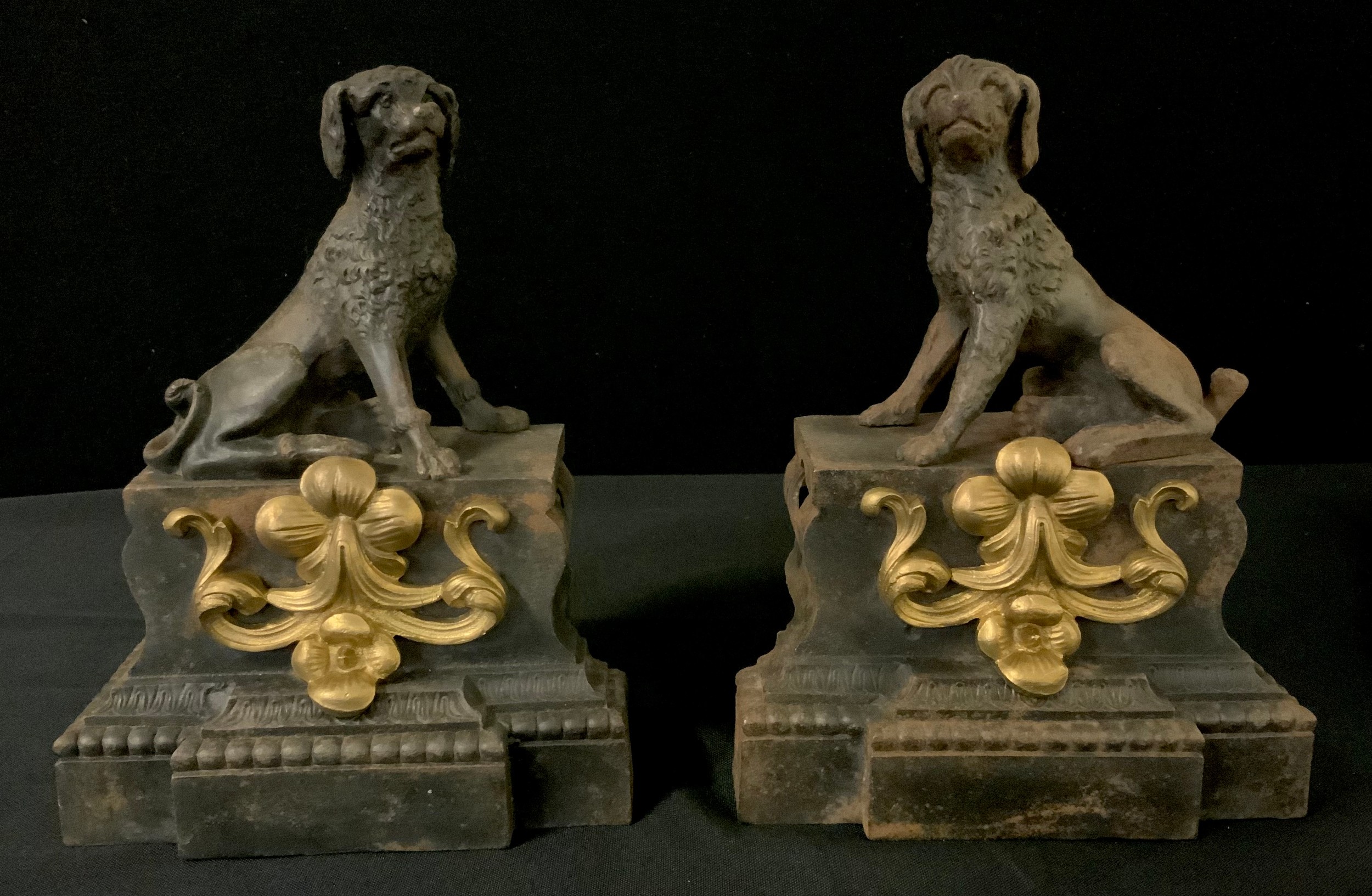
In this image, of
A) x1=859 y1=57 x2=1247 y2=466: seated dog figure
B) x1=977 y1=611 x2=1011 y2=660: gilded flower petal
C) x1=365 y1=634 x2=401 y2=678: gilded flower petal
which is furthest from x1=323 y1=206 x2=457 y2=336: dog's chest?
x1=977 y1=611 x2=1011 y2=660: gilded flower petal

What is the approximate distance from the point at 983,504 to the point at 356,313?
987 mm

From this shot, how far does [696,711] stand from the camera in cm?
220

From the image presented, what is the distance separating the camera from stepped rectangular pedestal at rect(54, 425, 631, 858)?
1748 mm

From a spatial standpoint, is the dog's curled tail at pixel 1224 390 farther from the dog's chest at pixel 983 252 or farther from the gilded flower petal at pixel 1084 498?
the dog's chest at pixel 983 252

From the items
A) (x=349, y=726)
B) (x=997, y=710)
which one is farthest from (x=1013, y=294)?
(x=349, y=726)

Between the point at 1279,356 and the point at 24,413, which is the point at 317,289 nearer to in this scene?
the point at 24,413

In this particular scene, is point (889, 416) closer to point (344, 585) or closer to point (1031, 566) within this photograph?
point (1031, 566)

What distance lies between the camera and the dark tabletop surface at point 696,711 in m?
1.72

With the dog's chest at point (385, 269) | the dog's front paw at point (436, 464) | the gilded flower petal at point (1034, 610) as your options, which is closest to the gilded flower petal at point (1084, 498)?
the gilded flower petal at point (1034, 610)

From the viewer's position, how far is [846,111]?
277cm

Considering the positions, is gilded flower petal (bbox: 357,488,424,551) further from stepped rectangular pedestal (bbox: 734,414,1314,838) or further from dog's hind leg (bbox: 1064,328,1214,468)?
dog's hind leg (bbox: 1064,328,1214,468)

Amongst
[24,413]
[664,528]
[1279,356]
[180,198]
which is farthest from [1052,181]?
[24,413]

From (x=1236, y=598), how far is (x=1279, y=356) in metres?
0.84

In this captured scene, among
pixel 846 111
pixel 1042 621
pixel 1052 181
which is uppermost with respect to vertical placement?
pixel 846 111
